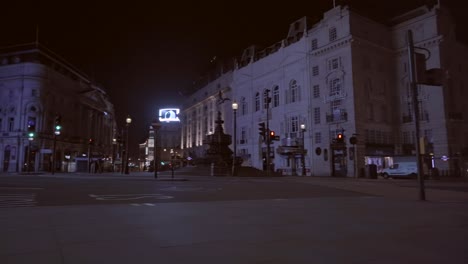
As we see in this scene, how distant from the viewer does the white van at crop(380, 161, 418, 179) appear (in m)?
36.4

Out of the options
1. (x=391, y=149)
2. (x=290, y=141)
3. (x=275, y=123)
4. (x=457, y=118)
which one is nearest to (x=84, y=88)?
(x=275, y=123)

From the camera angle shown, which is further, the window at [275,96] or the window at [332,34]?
the window at [275,96]

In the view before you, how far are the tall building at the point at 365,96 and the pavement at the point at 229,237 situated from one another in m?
33.3

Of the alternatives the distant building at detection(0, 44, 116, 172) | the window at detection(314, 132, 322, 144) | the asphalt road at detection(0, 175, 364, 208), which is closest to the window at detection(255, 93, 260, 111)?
the window at detection(314, 132, 322, 144)

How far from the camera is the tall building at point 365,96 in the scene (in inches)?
1704

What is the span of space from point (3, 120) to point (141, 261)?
7510 centimetres

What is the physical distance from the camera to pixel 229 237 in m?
5.16

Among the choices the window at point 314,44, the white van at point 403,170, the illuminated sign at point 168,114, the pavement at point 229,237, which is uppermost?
the window at point 314,44

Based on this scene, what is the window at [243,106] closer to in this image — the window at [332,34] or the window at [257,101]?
the window at [257,101]

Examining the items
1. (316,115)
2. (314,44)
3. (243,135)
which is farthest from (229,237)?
(243,135)

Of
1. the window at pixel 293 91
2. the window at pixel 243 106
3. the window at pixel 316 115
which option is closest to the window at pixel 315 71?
the window at pixel 293 91

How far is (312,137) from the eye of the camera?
1937 inches

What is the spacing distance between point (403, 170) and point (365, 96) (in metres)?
12.1

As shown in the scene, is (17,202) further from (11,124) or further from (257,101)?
(11,124)
